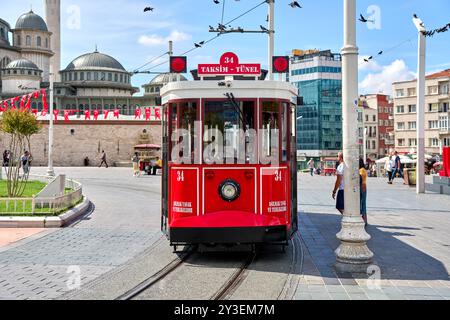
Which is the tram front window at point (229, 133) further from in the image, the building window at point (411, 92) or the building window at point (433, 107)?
the building window at point (411, 92)

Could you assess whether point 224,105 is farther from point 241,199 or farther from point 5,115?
point 5,115

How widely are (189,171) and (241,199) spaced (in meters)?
1.01

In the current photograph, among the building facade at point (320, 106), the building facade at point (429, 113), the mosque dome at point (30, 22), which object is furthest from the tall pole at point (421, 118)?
the mosque dome at point (30, 22)

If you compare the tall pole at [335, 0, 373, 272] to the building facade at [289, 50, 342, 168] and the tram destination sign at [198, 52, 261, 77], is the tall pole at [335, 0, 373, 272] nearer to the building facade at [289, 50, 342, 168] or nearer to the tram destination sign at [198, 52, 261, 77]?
the tram destination sign at [198, 52, 261, 77]

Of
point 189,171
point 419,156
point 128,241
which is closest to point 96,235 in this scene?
point 128,241

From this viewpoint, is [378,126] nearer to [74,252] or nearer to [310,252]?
[310,252]

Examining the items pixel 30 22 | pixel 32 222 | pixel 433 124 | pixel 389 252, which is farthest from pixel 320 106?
pixel 389 252

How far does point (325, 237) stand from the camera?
11180 millimetres

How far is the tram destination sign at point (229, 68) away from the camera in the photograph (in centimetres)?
904

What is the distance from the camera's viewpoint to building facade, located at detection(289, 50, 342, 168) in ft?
296

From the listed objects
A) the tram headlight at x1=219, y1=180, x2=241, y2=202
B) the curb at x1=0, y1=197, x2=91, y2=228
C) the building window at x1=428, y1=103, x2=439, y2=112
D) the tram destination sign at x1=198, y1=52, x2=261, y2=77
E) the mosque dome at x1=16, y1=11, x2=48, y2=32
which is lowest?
the curb at x1=0, y1=197, x2=91, y2=228

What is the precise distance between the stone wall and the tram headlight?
164 ft

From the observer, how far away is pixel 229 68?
904 cm

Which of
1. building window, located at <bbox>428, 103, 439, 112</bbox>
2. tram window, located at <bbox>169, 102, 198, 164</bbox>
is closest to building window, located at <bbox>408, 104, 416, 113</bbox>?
building window, located at <bbox>428, 103, 439, 112</bbox>
